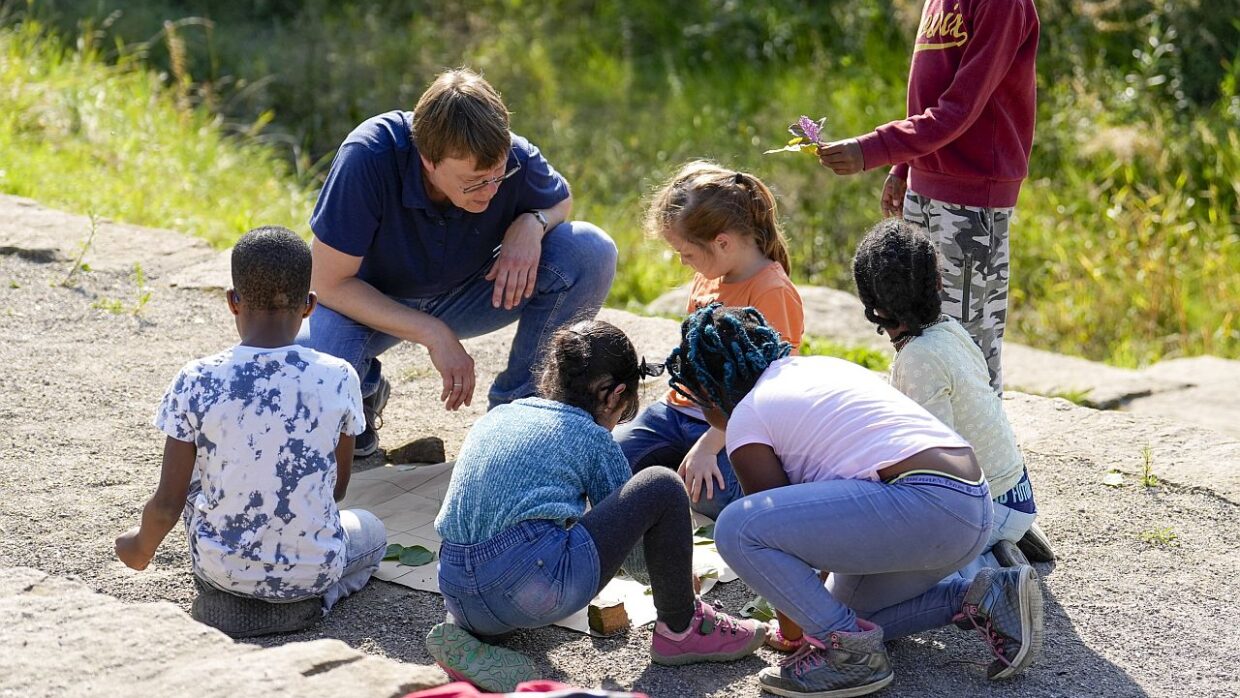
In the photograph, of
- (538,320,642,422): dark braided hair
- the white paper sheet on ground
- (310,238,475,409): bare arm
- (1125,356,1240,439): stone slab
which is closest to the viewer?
(538,320,642,422): dark braided hair

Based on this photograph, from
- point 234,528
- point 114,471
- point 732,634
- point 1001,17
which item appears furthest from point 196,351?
point 1001,17

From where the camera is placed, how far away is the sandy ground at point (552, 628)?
9.45 ft

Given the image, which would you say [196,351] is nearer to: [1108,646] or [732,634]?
[732,634]

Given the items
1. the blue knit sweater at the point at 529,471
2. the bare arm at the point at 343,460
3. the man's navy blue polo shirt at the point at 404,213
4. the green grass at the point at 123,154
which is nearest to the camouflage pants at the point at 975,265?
the man's navy blue polo shirt at the point at 404,213

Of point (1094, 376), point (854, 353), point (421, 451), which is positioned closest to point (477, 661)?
point (421, 451)

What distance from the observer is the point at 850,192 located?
8094mm

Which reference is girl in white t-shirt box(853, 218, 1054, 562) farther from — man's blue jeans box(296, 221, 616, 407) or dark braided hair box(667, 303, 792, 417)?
man's blue jeans box(296, 221, 616, 407)

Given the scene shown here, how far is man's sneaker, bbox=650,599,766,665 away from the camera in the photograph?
112 inches

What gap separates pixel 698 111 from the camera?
9.02 meters

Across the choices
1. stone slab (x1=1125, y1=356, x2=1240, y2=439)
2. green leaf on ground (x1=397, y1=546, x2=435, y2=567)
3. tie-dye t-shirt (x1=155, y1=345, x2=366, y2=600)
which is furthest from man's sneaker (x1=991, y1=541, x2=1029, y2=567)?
stone slab (x1=1125, y1=356, x2=1240, y2=439)

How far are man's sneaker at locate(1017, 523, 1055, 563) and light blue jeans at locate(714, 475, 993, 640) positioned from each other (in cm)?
65

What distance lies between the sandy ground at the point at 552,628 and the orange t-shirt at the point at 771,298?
0.70 m

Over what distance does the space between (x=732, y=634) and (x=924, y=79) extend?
64.3 inches

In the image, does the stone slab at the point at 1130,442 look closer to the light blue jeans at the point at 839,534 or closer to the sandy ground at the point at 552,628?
the sandy ground at the point at 552,628
